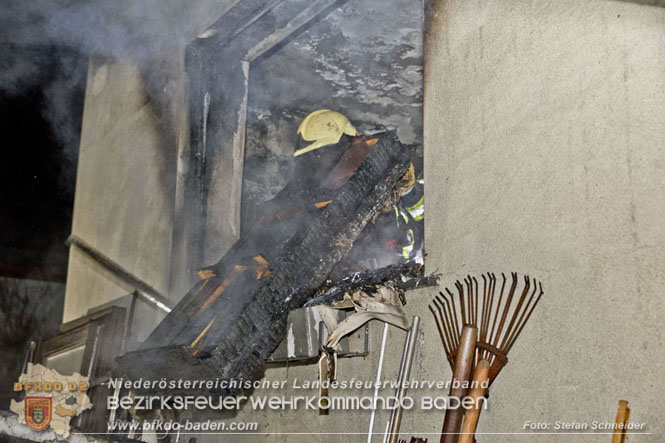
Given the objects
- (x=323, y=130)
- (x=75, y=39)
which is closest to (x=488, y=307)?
(x=323, y=130)

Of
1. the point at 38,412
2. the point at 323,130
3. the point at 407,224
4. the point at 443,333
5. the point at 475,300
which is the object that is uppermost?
the point at 323,130

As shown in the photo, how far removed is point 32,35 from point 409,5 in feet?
16.6

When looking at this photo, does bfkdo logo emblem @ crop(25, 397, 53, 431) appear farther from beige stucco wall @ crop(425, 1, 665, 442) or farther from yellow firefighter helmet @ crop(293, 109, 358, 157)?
beige stucco wall @ crop(425, 1, 665, 442)

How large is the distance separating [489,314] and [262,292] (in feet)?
5.31

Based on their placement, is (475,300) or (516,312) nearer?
(516,312)

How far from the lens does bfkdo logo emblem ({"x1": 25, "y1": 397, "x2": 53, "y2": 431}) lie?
181 inches

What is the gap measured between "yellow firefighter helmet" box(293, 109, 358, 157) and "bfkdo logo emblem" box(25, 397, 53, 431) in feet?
10.6

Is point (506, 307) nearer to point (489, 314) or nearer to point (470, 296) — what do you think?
point (489, 314)

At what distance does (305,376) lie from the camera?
3.97m

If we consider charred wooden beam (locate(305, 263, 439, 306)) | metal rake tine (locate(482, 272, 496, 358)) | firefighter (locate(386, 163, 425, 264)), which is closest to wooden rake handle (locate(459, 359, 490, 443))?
metal rake tine (locate(482, 272, 496, 358))

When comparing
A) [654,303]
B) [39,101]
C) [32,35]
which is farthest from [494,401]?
Result: [39,101]

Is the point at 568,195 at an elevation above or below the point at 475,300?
above

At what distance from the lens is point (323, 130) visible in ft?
17.6

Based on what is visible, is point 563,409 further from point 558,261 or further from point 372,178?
point 372,178
